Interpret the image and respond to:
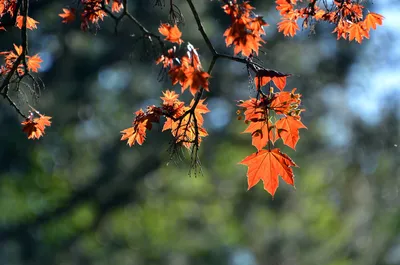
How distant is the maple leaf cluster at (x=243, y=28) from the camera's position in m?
1.66

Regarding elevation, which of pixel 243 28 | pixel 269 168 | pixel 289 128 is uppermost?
pixel 243 28

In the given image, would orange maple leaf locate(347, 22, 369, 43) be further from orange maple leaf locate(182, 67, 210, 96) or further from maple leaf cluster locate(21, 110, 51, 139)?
maple leaf cluster locate(21, 110, 51, 139)

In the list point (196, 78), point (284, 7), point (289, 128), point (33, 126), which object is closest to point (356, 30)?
point (284, 7)

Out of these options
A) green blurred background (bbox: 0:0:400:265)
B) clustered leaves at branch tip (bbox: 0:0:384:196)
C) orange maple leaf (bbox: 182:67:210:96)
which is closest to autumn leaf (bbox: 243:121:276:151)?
clustered leaves at branch tip (bbox: 0:0:384:196)

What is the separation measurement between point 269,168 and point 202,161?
27.9 feet

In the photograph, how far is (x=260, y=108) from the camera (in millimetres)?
1719

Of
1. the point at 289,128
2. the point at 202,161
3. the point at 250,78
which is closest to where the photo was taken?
the point at 250,78

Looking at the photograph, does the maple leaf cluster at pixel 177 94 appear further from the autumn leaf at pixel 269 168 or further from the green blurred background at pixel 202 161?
the green blurred background at pixel 202 161

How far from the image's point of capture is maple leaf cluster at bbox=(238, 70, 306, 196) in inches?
66.8

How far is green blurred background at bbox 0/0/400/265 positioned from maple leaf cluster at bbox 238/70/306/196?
7323 mm

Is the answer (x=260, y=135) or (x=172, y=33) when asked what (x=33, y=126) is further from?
(x=260, y=135)

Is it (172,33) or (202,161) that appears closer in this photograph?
(172,33)

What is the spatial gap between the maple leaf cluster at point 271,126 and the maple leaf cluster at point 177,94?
171mm

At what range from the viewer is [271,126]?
5.65 ft
